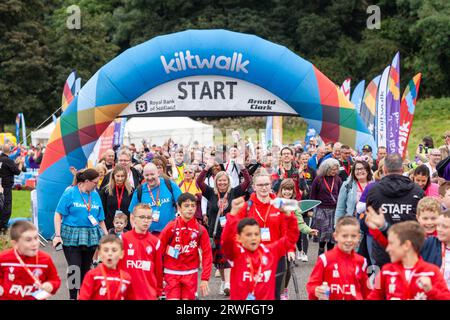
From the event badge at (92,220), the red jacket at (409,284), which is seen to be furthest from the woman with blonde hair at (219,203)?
the red jacket at (409,284)

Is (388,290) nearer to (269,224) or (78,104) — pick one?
(269,224)

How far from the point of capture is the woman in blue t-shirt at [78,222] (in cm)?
931

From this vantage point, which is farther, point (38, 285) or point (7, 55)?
point (7, 55)

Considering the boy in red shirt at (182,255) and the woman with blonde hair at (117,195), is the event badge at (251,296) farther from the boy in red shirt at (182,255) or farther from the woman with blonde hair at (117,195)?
the woman with blonde hair at (117,195)

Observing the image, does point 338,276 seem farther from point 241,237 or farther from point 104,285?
point 104,285

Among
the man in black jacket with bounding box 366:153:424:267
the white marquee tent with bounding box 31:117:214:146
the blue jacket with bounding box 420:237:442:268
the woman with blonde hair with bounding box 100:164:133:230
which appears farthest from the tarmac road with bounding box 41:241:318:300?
the white marquee tent with bounding box 31:117:214:146

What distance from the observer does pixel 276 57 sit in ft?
46.2

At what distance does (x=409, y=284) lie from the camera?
6.07m

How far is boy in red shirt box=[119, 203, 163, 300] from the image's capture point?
296 inches

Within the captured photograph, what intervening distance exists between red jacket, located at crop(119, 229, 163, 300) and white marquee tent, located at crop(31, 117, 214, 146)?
24.9 metres

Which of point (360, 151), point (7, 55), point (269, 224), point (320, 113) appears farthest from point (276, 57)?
point (7, 55)

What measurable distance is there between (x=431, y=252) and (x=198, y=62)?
777 cm

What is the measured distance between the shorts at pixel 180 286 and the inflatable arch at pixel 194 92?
20.9ft
